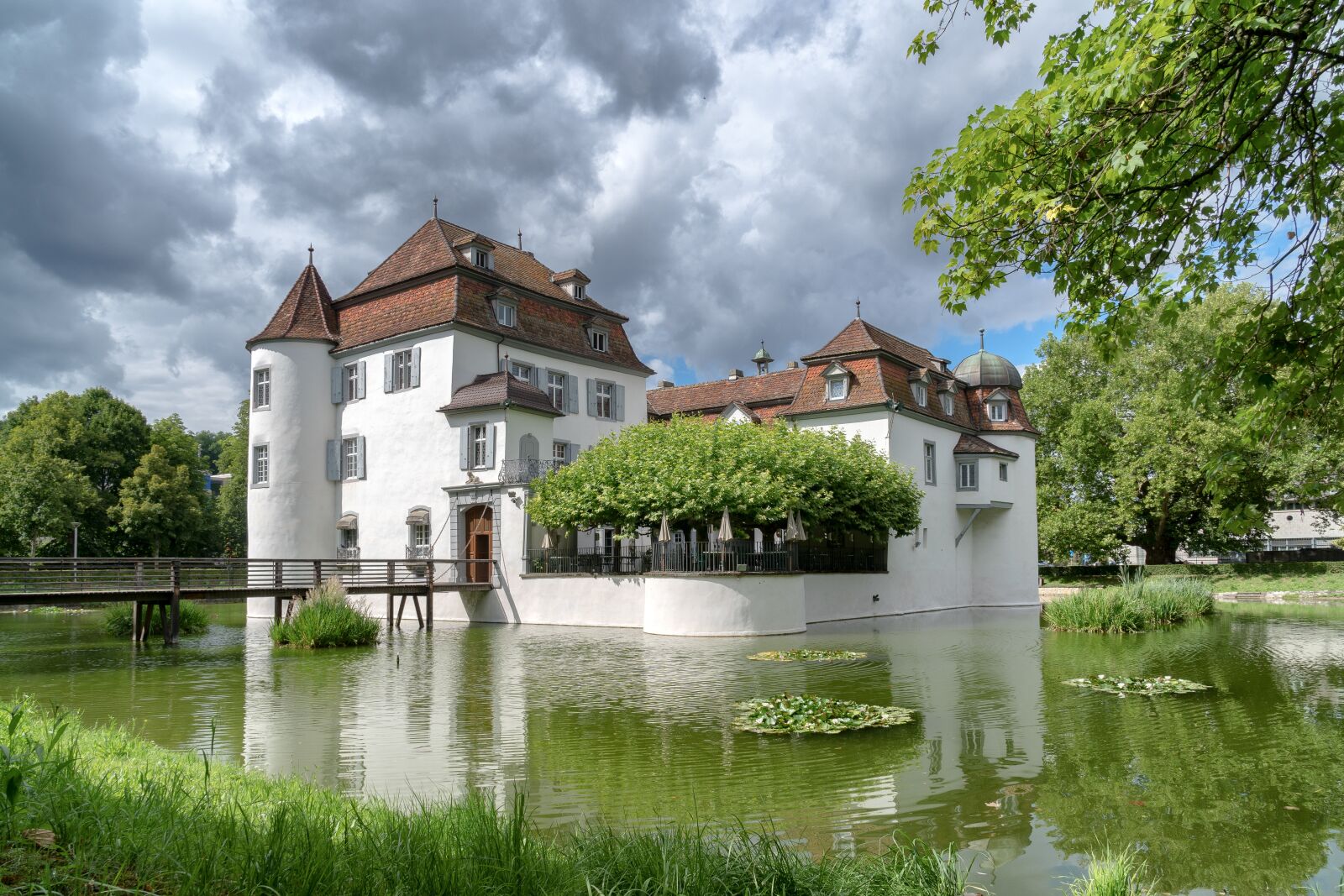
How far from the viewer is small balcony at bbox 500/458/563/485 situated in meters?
30.6

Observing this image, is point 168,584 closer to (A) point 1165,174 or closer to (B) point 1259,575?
(A) point 1165,174

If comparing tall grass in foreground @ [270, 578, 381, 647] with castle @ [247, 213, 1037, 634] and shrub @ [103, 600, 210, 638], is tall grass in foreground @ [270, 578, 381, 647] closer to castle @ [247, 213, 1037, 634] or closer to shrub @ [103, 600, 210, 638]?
shrub @ [103, 600, 210, 638]

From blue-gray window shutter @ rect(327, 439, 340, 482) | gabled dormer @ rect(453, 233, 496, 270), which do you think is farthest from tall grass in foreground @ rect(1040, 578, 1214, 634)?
blue-gray window shutter @ rect(327, 439, 340, 482)

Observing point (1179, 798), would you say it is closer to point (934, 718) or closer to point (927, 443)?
point (934, 718)

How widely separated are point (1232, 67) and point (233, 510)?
6208 centimetres

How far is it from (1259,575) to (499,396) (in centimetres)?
3737

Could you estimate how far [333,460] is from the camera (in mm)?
35438

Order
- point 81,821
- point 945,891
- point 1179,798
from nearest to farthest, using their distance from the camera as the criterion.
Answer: point 81,821, point 945,891, point 1179,798

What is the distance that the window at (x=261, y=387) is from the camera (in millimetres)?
35531

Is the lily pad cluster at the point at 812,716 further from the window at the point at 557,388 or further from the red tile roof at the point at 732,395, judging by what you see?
the red tile roof at the point at 732,395

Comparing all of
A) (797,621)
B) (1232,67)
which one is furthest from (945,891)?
(797,621)

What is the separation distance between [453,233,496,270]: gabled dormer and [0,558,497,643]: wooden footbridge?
10669 millimetres

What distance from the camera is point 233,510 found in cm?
5972

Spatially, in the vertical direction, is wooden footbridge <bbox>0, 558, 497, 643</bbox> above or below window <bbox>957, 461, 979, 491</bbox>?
below
